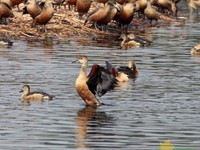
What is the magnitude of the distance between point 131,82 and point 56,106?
4.43m

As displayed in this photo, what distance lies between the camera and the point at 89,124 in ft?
51.1

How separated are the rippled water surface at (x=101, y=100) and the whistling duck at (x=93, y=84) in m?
0.24

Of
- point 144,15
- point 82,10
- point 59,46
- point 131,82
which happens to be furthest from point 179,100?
point 144,15

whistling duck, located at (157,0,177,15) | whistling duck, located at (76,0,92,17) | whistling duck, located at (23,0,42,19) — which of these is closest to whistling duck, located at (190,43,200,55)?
whistling duck, located at (23,0,42,19)

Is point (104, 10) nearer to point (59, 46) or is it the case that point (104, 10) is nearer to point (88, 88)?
point (59, 46)

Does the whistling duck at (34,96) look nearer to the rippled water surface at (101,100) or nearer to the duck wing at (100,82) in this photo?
the rippled water surface at (101,100)

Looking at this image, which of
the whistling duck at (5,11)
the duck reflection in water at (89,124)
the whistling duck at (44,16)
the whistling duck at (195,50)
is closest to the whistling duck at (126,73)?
the duck reflection in water at (89,124)

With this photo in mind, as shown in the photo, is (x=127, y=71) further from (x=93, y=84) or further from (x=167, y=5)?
(x=167, y=5)

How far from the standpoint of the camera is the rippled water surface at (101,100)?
1397 cm

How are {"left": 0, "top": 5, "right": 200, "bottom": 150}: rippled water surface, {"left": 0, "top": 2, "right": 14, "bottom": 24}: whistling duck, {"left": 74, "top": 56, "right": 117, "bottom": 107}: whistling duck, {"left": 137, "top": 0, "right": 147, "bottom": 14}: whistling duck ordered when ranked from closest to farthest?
{"left": 0, "top": 5, "right": 200, "bottom": 150}: rippled water surface → {"left": 74, "top": 56, "right": 117, "bottom": 107}: whistling duck → {"left": 0, "top": 2, "right": 14, "bottom": 24}: whistling duck → {"left": 137, "top": 0, "right": 147, "bottom": 14}: whistling duck

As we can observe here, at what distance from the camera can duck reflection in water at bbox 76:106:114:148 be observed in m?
14.0

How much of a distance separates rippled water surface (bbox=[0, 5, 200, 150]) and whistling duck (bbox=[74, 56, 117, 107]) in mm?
243

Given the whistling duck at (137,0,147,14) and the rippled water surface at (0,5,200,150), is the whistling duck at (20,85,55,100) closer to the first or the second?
the rippled water surface at (0,5,200,150)

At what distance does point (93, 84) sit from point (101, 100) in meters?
0.92
